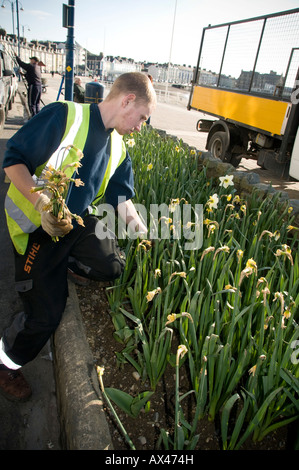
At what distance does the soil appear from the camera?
4.39 feet

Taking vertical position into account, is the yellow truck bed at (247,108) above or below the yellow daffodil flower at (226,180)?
above

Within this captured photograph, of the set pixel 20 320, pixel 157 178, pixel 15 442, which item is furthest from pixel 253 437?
pixel 157 178

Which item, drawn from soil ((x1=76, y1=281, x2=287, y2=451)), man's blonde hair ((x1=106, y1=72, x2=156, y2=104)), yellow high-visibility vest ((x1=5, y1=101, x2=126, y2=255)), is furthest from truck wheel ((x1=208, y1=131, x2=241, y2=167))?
soil ((x1=76, y1=281, x2=287, y2=451))

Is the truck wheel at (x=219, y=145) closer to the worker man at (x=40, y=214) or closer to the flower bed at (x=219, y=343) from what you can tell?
the flower bed at (x=219, y=343)

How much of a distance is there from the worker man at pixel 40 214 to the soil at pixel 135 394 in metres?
0.25

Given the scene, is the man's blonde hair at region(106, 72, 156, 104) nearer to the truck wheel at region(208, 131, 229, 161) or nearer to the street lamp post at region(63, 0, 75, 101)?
the truck wheel at region(208, 131, 229, 161)

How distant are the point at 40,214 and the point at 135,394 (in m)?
0.99

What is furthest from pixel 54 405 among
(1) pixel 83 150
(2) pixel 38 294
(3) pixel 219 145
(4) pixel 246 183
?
(3) pixel 219 145

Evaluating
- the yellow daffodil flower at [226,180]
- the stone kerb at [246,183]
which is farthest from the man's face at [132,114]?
the stone kerb at [246,183]

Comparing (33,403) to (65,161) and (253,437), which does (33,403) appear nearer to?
(253,437)

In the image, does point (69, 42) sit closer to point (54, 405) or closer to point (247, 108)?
point (247, 108)

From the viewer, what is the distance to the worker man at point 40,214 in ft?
5.40

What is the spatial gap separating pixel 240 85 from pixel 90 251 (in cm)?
574

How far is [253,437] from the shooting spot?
4.38 ft
